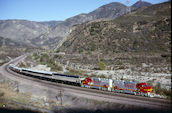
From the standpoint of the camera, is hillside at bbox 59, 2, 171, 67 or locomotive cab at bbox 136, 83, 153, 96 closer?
locomotive cab at bbox 136, 83, 153, 96

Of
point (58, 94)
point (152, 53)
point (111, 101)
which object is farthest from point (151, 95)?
point (152, 53)

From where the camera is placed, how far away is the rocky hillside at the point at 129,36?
71.3 meters

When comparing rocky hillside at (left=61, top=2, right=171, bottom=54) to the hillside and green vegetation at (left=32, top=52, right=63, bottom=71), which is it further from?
green vegetation at (left=32, top=52, right=63, bottom=71)

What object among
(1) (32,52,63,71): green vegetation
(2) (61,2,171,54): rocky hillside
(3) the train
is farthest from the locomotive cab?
(2) (61,2,171,54): rocky hillside

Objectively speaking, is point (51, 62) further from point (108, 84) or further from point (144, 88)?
point (144, 88)

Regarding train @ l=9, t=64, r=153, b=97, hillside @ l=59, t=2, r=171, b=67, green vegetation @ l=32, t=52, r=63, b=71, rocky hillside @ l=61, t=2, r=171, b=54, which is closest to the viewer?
train @ l=9, t=64, r=153, b=97

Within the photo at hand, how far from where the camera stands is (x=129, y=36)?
82500 millimetres

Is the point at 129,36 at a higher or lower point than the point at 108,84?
higher

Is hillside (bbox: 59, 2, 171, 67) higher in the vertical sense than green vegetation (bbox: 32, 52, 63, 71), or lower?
higher

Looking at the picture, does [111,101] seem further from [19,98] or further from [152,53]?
[152,53]

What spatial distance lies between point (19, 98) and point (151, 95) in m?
19.6

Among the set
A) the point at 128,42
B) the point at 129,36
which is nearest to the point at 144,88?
the point at 128,42

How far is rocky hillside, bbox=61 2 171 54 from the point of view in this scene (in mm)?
71312

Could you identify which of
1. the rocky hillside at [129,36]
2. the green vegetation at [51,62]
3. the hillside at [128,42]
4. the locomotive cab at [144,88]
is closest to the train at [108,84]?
the locomotive cab at [144,88]
